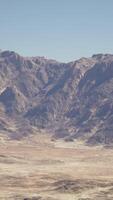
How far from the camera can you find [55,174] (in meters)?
138

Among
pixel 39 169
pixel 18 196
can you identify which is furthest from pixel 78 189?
pixel 39 169

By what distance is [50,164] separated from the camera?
164000 mm

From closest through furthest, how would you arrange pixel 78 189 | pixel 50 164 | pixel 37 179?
pixel 78 189 < pixel 37 179 < pixel 50 164

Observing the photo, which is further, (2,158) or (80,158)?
(80,158)

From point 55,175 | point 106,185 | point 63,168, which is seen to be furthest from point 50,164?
point 106,185

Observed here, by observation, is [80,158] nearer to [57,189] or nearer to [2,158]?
[2,158]

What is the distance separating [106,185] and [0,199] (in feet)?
90.1

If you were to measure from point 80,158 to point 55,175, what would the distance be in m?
45.7

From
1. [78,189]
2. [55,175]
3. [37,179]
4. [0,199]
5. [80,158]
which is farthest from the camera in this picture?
[80,158]

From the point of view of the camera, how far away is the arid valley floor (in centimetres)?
10531

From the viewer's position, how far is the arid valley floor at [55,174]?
10531cm

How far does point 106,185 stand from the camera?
115m

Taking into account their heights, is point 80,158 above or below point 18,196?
below

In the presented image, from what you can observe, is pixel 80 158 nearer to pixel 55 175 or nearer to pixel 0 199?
pixel 55 175
